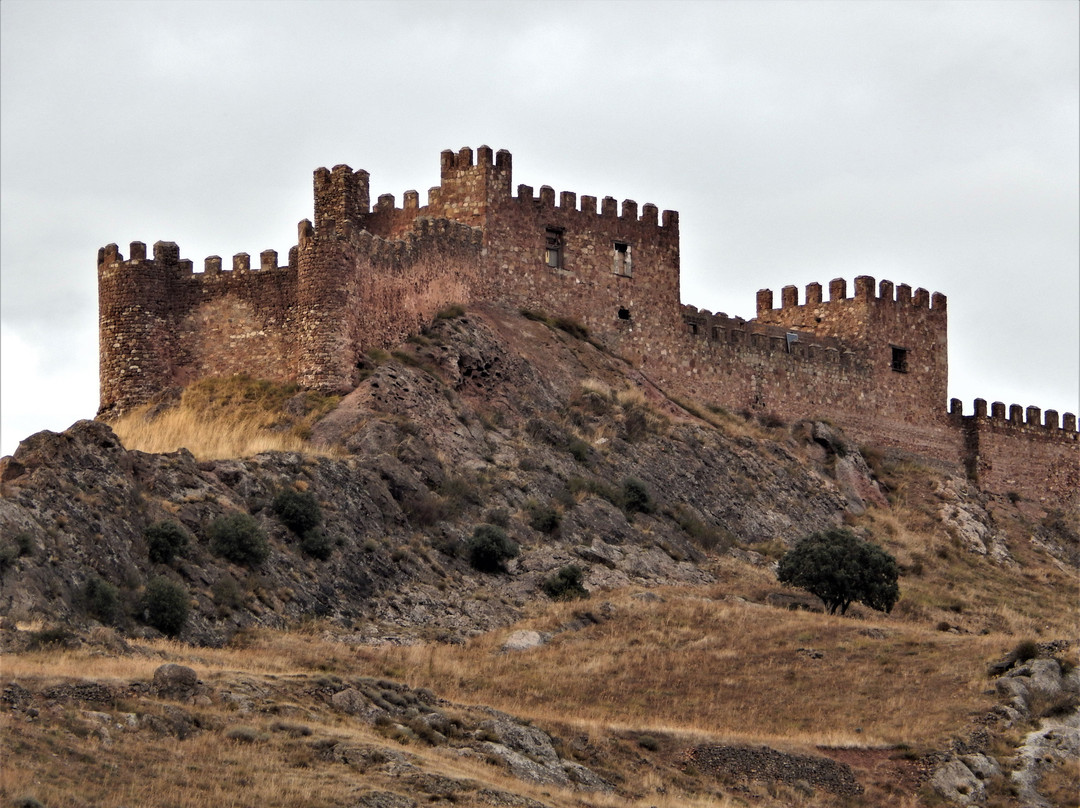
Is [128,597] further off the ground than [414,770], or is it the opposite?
[128,597]

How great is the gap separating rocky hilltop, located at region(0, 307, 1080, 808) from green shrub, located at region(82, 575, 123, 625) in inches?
1.7

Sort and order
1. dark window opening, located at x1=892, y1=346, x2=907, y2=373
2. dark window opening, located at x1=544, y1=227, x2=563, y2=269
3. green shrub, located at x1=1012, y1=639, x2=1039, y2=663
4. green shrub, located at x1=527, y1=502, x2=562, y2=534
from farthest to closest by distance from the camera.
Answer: dark window opening, located at x1=892, y1=346, x2=907, y2=373
dark window opening, located at x1=544, y1=227, x2=563, y2=269
green shrub, located at x1=527, y1=502, x2=562, y2=534
green shrub, located at x1=1012, y1=639, x2=1039, y2=663

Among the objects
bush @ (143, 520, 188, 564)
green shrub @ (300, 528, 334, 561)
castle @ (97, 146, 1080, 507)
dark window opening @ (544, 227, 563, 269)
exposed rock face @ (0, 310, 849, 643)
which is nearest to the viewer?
exposed rock face @ (0, 310, 849, 643)

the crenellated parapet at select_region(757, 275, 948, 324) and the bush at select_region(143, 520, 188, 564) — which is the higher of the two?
the crenellated parapet at select_region(757, 275, 948, 324)

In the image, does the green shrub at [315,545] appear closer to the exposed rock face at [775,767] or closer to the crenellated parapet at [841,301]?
the exposed rock face at [775,767]

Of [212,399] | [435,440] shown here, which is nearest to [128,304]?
[212,399]

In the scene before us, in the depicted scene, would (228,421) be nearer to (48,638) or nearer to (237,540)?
(237,540)

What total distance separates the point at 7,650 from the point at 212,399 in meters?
19.9

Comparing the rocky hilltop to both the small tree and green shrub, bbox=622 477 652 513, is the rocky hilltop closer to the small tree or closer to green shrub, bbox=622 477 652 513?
green shrub, bbox=622 477 652 513

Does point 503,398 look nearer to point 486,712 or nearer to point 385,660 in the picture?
point 385,660

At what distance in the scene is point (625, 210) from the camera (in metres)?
57.4

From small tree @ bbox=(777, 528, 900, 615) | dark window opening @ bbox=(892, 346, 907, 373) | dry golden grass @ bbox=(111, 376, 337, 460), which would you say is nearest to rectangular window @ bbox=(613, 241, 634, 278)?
dark window opening @ bbox=(892, 346, 907, 373)

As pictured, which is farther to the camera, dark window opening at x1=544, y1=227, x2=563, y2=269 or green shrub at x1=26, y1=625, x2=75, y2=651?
dark window opening at x1=544, y1=227, x2=563, y2=269

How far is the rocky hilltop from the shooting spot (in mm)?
28297
